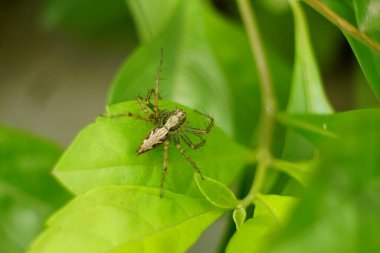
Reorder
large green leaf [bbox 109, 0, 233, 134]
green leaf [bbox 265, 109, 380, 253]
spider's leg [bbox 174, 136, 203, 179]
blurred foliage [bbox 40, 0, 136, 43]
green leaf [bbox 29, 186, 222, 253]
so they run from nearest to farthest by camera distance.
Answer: green leaf [bbox 265, 109, 380, 253], green leaf [bbox 29, 186, 222, 253], spider's leg [bbox 174, 136, 203, 179], large green leaf [bbox 109, 0, 233, 134], blurred foliage [bbox 40, 0, 136, 43]

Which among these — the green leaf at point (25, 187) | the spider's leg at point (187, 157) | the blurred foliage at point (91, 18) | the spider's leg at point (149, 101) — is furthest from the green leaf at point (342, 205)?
the blurred foliage at point (91, 18)

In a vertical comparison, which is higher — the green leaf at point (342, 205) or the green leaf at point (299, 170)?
the green leaf at point (342, 205)

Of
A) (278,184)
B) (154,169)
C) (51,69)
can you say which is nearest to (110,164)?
(154,169)

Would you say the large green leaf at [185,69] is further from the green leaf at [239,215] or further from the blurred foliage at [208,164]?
the green leaf at [239,215]

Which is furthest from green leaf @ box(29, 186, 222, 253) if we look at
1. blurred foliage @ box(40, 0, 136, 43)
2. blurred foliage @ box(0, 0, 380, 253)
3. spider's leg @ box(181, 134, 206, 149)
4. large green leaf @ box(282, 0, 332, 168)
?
blurred foliage @ box(40, 0, 136, 43)

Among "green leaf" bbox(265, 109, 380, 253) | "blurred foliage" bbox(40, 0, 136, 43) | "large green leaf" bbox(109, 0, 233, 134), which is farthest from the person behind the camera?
"blurred foliage" bbox(40, 0, 136, 43)

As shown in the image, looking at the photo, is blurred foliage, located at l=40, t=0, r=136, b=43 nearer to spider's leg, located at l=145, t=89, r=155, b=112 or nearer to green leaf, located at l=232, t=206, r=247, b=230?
spider's leg, located at l=145, t=89, r=155, b=112
